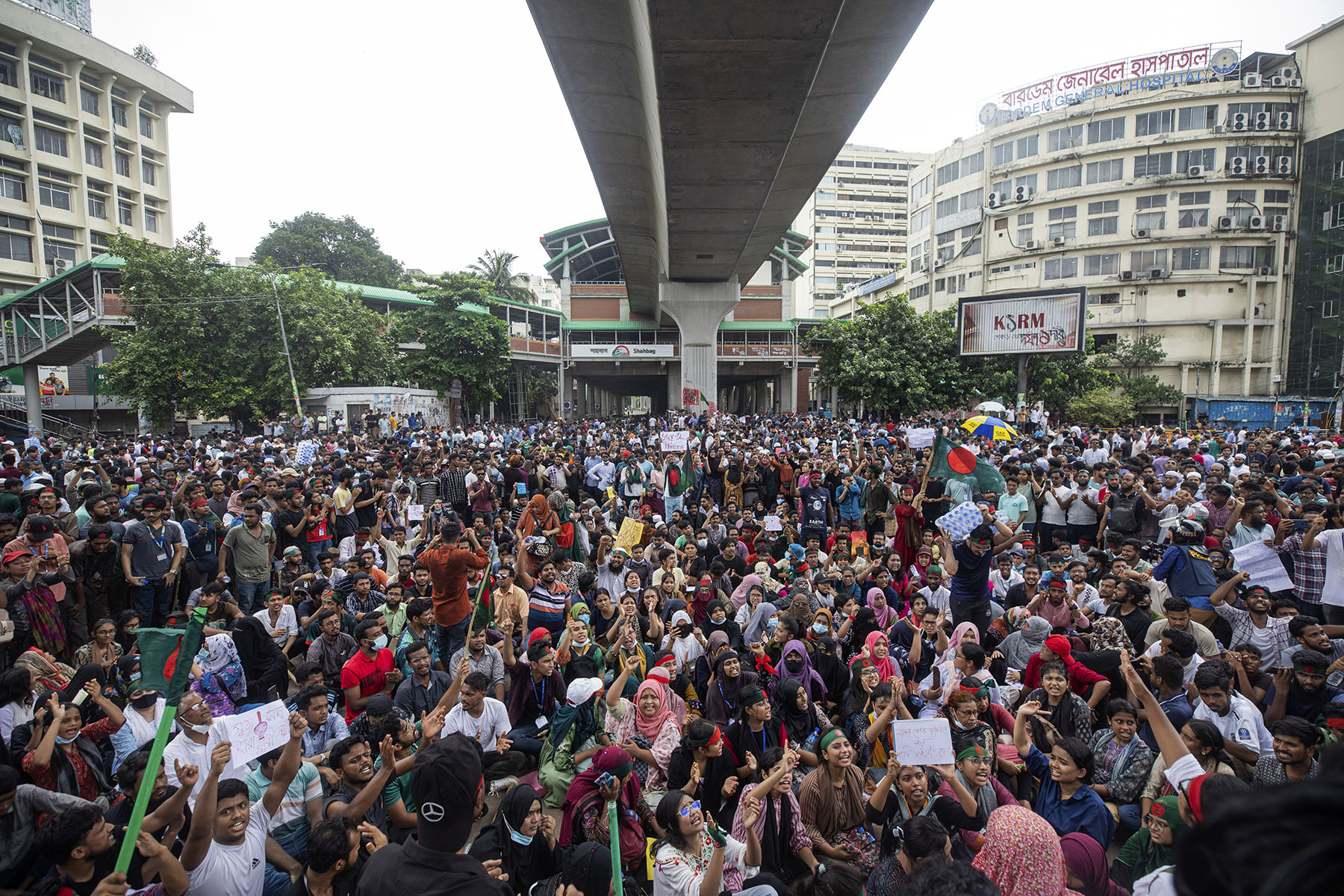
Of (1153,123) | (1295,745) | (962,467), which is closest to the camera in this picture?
(1295,745)

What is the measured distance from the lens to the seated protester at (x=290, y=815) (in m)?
3.48

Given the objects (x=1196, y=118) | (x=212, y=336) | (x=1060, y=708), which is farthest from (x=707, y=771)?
(x=1196, y=118)

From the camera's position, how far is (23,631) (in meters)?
5.25

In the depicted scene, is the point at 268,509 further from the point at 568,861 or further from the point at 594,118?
the point at 594,118

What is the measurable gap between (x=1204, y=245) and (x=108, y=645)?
166 feet

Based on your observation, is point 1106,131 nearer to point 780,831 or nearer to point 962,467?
point 962,467

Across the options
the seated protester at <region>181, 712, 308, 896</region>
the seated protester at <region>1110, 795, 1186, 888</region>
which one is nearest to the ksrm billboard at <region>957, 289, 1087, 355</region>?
the seated protester at <region>1110, 795, 1186, 888</region>

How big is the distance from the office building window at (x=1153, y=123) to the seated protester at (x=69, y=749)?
1995 inches

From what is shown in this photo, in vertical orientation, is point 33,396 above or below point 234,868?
above

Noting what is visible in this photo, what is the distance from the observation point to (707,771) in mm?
4113

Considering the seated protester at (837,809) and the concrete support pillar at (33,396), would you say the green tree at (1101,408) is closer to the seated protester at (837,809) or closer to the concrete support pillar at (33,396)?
the seated protester at (837,809)

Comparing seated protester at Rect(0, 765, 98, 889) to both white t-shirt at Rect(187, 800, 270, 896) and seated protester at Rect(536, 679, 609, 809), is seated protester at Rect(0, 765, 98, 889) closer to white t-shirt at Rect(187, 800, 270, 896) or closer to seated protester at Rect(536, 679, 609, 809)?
white t-shirt at Rect(187, 800, 270, 896)

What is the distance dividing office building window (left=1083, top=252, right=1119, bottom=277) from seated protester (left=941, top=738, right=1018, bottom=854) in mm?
46205

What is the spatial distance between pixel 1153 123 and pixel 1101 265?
320 inches
